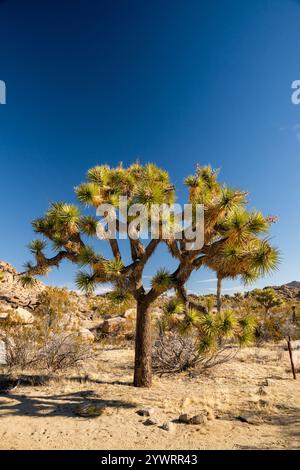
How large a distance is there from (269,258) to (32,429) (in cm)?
429

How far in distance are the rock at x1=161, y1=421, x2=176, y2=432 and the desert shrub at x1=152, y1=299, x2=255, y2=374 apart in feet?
4.28

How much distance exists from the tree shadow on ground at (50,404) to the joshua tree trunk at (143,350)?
0.97m

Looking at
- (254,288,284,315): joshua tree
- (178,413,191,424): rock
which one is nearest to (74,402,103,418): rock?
(178,413,191,424): rock

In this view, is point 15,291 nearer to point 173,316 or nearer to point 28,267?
point 28,267

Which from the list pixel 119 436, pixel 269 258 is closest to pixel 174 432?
pixel 119 436

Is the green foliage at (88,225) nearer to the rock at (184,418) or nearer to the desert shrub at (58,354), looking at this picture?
the desert shrub at (58,354)

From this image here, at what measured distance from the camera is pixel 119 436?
3971mm

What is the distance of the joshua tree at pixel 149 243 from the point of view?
5.29m

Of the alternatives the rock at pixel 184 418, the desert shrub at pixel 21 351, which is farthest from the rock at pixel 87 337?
the rock at pixel 184 418

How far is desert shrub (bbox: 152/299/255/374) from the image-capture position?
5242 millimetres

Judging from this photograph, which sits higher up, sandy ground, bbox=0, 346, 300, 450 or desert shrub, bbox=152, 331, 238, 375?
desert shrub, bbox=152, 331, 238, 375

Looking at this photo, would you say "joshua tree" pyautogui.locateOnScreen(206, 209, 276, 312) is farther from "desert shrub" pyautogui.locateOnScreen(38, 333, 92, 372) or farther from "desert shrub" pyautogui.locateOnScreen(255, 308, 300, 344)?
"desert shrub" pyautogui.locateOnScreen(255, 308, 300, 344)
